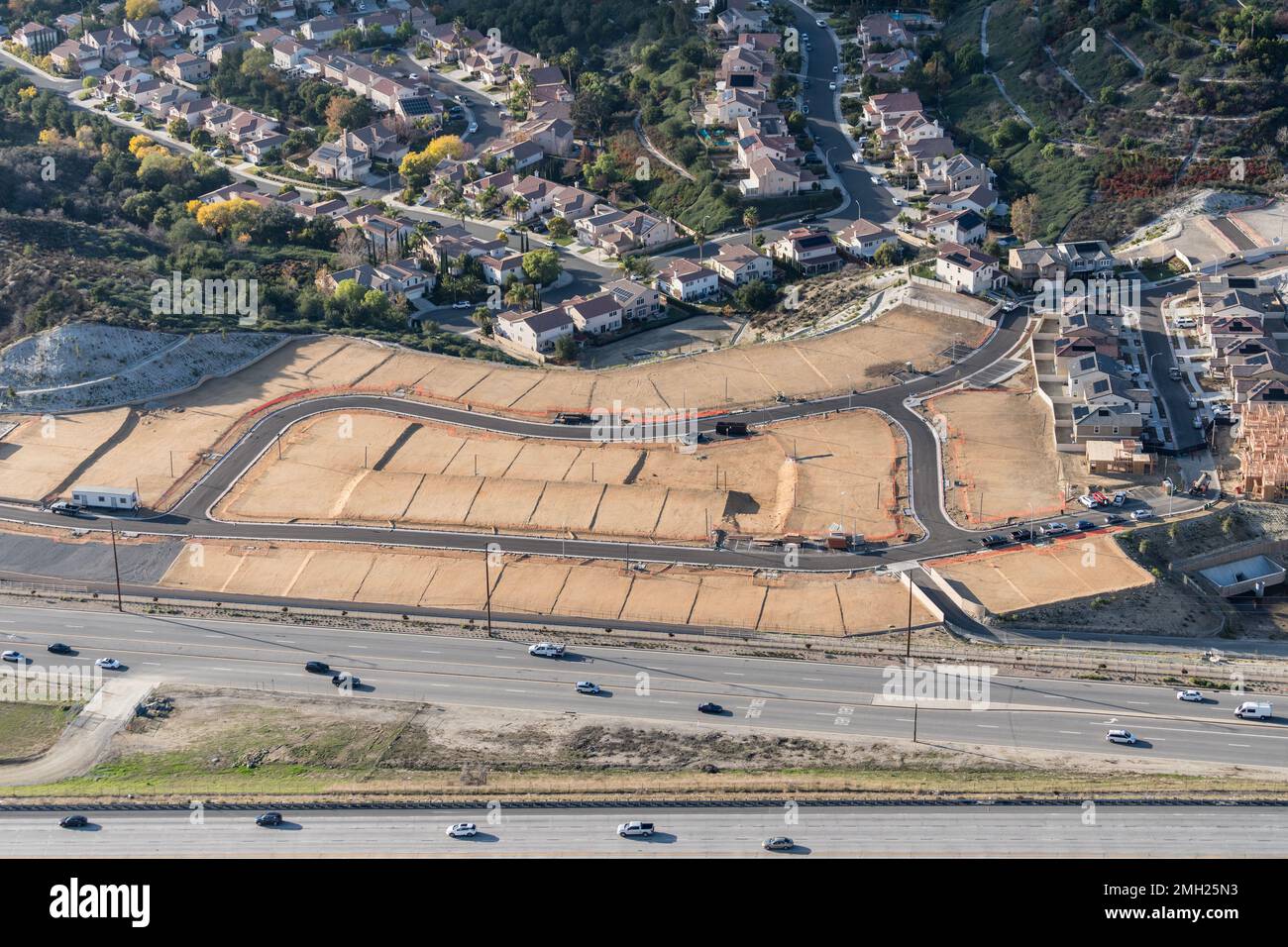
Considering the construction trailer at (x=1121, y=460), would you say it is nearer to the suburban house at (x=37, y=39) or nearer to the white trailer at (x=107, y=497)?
the white trailer at (x=107, y=497)

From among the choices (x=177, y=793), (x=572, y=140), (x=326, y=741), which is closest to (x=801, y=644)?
(x=326, y=741)

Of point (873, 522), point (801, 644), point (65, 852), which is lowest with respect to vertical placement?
point (65, 852)

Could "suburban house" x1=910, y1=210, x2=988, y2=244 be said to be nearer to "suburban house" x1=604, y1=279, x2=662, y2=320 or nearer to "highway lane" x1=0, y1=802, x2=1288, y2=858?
"suburban house" x1=604, y1=279, x2=662, y2=320

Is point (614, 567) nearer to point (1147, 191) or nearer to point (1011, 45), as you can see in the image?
point (1147, 191)

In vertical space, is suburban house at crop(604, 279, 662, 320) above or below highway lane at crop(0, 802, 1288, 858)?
above

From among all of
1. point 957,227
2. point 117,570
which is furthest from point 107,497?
point 957,227

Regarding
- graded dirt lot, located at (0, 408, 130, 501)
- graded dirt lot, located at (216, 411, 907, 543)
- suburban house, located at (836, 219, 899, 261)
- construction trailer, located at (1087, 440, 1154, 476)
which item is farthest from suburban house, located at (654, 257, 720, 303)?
graded dirt lot, located at (0, 408, 130, 501)

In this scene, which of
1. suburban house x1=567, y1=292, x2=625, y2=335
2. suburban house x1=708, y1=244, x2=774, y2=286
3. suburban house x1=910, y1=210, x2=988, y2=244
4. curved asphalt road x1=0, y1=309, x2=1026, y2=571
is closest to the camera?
curved asphalt road x1=0, y1=309, x2=1026, y2=571
